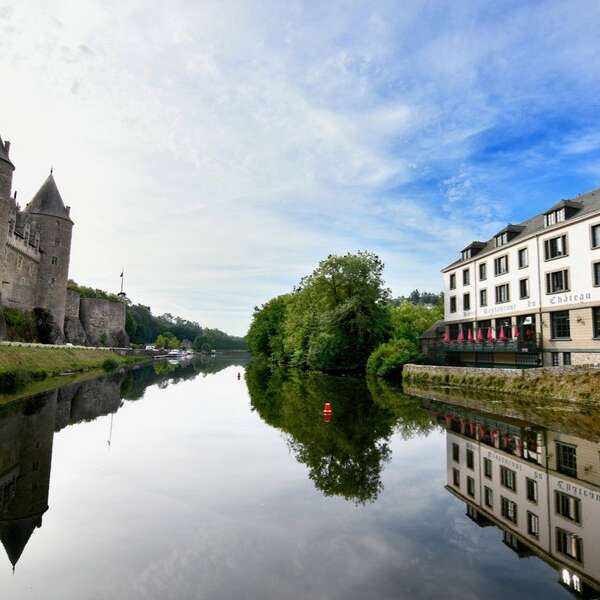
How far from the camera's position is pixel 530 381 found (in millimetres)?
23297

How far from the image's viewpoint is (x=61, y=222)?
52875 millimetres

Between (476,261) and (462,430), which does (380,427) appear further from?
(476,261)

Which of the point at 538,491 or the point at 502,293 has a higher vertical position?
the point at 502,293

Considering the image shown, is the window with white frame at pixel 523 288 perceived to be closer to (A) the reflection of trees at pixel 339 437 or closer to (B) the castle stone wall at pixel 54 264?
(A) the reflection of trees at pixel 339 437

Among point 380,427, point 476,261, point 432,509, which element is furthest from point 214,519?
point 476,261

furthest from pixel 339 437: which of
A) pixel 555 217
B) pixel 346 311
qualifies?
pixel 346 311

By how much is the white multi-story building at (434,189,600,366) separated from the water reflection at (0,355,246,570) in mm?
25090

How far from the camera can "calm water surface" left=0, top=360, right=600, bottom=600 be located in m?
5.30

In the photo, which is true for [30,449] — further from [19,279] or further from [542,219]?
[19,279]

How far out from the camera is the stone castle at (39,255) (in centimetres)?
3866

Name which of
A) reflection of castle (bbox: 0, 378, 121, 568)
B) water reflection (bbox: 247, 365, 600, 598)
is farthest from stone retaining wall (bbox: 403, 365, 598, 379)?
reflection of castle (bbox: 0, 378, 121, 568)

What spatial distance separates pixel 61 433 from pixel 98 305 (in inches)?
2294

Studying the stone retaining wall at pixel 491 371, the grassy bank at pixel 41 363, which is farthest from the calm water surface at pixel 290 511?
the grassy bank at pixel 41 363

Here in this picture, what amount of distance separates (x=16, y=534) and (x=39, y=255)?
1997 inches
